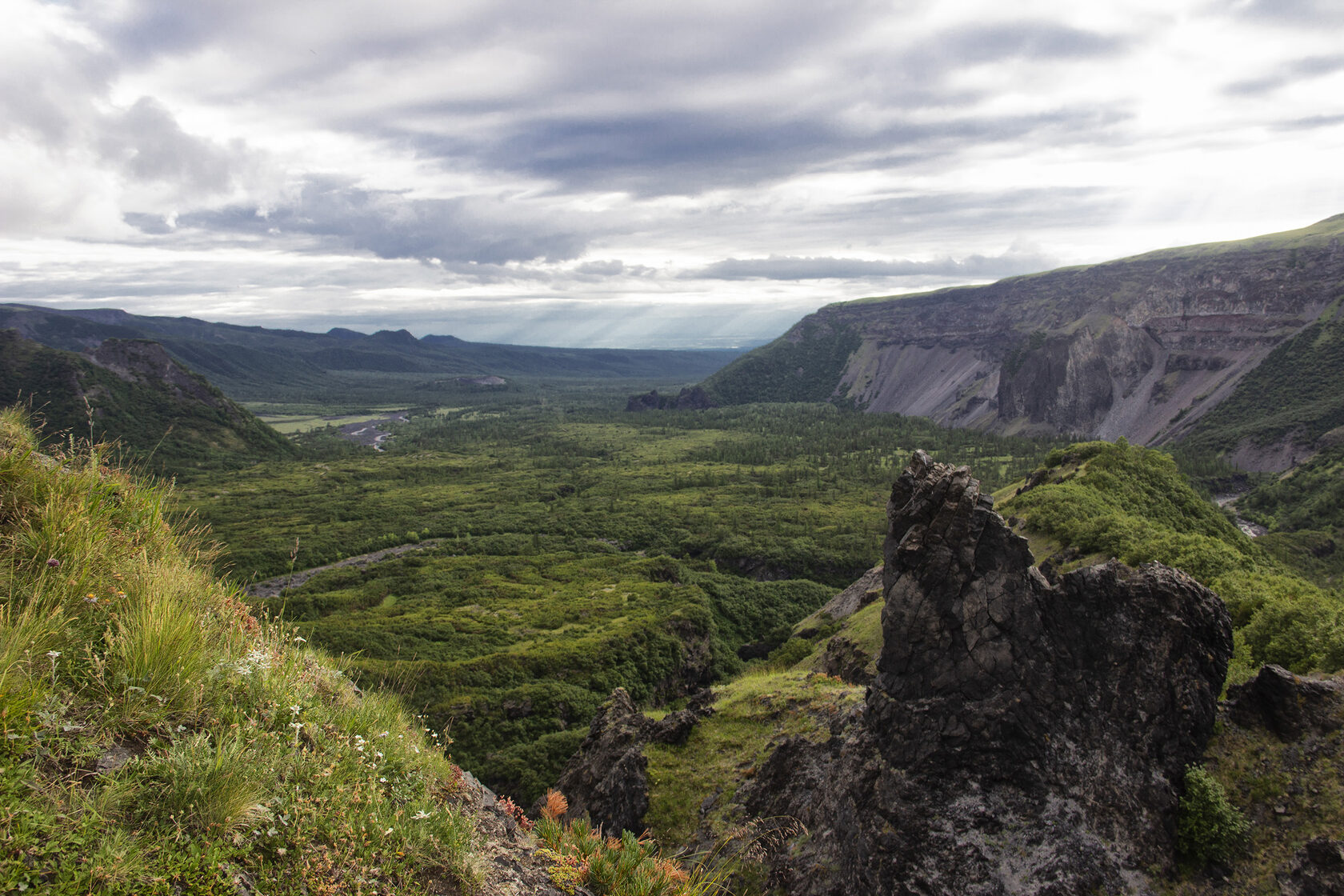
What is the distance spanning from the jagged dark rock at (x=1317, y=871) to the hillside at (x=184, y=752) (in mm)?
12037

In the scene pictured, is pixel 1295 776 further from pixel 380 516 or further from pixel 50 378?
pixel 50 378

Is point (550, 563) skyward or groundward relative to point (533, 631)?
groundward

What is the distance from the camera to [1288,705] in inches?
576

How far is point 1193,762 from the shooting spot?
15.0 m

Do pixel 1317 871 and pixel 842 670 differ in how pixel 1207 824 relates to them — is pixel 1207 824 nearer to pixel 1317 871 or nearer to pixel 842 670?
pixel 1317 871

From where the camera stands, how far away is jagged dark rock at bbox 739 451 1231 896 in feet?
48.4

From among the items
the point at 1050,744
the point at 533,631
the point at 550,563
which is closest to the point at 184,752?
the point at 1050,744

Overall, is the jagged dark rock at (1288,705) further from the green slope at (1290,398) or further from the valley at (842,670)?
the green slope at (1290,398)

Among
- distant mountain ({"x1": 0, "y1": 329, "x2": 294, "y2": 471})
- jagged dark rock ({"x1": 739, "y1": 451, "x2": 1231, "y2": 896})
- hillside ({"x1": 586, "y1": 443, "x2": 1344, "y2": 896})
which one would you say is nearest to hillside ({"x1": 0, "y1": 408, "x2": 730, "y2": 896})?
hillside ({"x1": 586, "y1": 443, "x2": 1344, "y2": 896})

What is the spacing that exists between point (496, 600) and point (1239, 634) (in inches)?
2628

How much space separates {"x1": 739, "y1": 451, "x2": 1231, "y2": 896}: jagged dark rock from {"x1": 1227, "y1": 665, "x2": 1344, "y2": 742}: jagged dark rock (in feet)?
2.06

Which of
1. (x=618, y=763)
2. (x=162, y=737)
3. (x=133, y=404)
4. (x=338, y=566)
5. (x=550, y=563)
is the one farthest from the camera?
(x=133, y=404)

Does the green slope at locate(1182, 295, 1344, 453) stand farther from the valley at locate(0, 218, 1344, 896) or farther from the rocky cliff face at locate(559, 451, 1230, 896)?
the rocky cliff face at locate(559, 451, 1230, 896)

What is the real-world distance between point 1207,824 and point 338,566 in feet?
325
